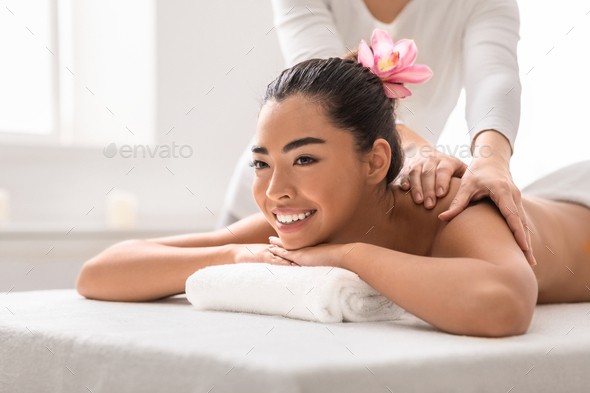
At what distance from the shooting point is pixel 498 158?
117 centimetres

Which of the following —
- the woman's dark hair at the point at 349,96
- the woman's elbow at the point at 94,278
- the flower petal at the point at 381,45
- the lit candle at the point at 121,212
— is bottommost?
the lit candle at the point at 121,212

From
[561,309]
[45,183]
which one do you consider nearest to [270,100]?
[561,309]

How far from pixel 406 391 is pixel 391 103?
71 centimetres

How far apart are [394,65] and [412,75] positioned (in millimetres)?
44

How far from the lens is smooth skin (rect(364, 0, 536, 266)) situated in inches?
39.8

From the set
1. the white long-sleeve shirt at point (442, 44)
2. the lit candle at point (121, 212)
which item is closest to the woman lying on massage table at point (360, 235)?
the white long-sleeve shirt at point (442, 44)

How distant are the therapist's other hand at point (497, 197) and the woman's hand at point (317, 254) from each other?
0.21m

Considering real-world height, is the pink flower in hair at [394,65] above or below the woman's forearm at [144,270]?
above

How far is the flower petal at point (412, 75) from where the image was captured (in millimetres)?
1169

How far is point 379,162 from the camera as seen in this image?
112 cm

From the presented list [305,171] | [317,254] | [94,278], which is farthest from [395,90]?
[94,278]

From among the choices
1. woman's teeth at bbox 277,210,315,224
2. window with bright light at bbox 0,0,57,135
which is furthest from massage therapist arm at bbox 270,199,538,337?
window with bright light at bbox 0,0,57,135

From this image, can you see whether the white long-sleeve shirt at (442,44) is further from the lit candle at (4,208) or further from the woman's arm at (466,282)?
the lit candle at (4,208)

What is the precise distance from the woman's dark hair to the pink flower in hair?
0.02 m
